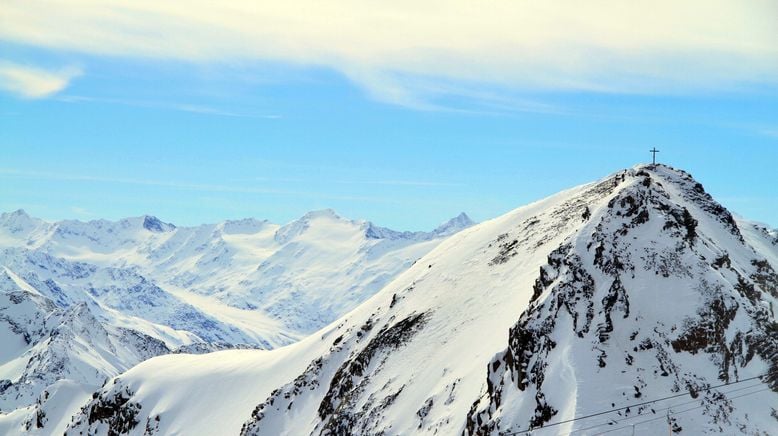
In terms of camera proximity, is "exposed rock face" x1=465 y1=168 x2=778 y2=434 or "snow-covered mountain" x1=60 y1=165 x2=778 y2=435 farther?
"exposed rock face" x1=465 y1=168 x2=778 y2=434

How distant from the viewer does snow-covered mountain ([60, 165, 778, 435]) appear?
5181 centimetres

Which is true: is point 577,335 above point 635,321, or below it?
below

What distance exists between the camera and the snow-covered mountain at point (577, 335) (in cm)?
5181

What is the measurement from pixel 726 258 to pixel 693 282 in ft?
19.3

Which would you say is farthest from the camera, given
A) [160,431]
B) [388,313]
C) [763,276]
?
[160,431]

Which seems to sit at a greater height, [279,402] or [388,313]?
[388,313]

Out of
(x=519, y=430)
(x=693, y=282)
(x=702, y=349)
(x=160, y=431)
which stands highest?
(x=693, y=282)

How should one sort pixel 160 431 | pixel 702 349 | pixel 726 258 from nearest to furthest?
1. pixel 702 349
2. pixel 726 258
3. pixel 160 431

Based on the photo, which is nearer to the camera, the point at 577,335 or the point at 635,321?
the point at 577,335

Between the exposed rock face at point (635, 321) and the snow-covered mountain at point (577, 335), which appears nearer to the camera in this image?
the snow-covered mountain at point (577, 335)

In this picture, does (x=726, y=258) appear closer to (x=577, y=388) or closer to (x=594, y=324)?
(x=594, y=324)

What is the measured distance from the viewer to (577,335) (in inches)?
2164

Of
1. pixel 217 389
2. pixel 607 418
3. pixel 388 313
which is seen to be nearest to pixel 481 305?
pixel 388 313

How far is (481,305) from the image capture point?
7800 cm
